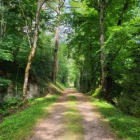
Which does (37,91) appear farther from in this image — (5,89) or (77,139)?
(77,139)

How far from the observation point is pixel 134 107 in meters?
8.61

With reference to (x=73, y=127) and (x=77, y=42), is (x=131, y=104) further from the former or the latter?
(x=77, y=42)


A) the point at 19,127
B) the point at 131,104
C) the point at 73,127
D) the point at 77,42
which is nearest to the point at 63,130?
the point at 73,127

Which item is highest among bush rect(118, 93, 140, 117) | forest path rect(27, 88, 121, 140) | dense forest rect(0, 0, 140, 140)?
dense forest rect(0, 0, 140, 140)

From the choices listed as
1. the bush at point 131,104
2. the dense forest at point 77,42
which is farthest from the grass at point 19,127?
the bush at point 131,104

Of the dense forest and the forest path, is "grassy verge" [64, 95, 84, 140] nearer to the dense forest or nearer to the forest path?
the forest path

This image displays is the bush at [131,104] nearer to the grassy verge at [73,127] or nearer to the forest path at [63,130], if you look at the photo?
the forest path at [63,130]

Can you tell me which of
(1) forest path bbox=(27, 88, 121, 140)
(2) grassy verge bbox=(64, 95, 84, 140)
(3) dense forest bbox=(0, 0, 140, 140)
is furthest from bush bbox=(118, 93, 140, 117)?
(2) grassy verge bbox=(64, 95, 84, 140)

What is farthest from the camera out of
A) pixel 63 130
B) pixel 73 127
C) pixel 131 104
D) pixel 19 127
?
pixel 131 104

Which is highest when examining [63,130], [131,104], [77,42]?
[77,42]

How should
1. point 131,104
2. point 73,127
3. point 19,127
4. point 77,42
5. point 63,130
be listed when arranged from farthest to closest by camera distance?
point 77,42 → point 131,104 → point 19,127 → point 73,127 → point 63,130

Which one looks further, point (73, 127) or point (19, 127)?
point (19, 127)

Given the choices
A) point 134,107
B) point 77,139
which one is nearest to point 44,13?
point 134,107

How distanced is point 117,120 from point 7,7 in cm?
1158
